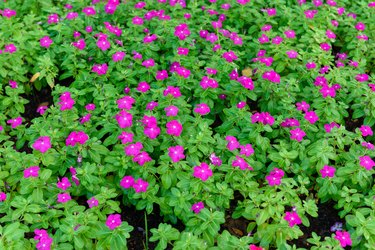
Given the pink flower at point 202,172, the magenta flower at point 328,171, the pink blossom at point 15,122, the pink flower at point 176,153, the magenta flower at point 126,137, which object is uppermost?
the pink flower at point 176,153

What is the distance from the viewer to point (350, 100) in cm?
484

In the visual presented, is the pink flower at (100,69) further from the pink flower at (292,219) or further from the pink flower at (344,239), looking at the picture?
the pink flower at (344,239)

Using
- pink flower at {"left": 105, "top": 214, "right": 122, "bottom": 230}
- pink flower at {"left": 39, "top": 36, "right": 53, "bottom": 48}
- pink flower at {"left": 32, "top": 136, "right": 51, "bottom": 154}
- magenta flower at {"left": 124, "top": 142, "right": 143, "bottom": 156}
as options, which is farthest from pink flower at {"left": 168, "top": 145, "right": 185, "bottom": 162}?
pink flower at {"left": 39, "top": 36, "right": 53, "bottom": 48}

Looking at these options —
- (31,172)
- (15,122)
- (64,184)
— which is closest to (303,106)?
(64,184)

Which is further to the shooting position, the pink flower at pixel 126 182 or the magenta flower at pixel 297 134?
the magenta flower at pixel 297 134

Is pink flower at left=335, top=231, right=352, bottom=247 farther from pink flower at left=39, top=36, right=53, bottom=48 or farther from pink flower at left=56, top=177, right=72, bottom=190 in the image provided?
pink flower at left=39, top=36, right=53, bottom=48

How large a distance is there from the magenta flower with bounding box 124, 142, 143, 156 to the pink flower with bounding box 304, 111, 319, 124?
1.56 meters

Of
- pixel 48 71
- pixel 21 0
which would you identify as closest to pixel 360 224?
pixel 48 71

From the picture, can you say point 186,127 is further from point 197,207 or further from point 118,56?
point 118,56

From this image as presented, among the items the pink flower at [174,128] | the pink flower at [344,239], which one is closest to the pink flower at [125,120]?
the pink flower at [174,128]

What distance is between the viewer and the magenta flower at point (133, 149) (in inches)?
156

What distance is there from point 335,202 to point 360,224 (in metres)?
0.71

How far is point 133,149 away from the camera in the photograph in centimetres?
397

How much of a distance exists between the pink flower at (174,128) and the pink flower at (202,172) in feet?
1.24
